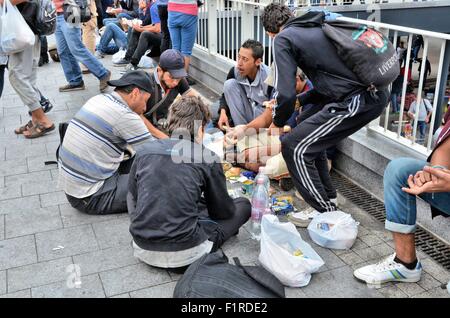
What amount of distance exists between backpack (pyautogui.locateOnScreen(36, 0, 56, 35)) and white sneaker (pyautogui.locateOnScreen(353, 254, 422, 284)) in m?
4.65

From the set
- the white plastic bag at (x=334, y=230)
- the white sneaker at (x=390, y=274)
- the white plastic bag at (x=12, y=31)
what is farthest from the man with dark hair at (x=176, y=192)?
the white plastic bag at (x=12, y=31)

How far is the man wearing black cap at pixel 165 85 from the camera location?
491cm

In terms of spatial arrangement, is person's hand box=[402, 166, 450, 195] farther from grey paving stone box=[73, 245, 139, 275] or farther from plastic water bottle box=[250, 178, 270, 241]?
grey paving stone box=[73, 245, 139, 275]

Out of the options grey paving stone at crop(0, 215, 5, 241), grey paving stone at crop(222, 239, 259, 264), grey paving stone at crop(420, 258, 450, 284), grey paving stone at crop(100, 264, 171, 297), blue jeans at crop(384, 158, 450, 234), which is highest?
blue jeans at crop(384, 158, 450, 234)

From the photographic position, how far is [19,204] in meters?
4.18

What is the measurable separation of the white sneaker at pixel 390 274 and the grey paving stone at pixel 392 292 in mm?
44

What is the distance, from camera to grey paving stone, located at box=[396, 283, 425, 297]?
2.96m

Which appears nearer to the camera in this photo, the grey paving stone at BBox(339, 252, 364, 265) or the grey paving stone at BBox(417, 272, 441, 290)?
the grey paving stone at BBox(417, 272, 441, 290)

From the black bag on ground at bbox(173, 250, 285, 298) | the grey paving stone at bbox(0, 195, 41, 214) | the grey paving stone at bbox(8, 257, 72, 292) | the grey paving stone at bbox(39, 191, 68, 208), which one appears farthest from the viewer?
the grey paving stone at bbox(39, 191, 68, 208)

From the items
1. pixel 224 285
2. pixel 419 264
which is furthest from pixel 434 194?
pixel 224 285

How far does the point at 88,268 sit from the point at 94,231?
0.53m

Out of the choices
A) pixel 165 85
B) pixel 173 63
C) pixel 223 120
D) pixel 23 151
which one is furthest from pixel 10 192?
pixel 223 120

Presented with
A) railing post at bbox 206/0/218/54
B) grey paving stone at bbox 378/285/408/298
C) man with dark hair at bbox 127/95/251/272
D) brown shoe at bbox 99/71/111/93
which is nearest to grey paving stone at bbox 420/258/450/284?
grey paving stone at bbox 378/285/408/298
